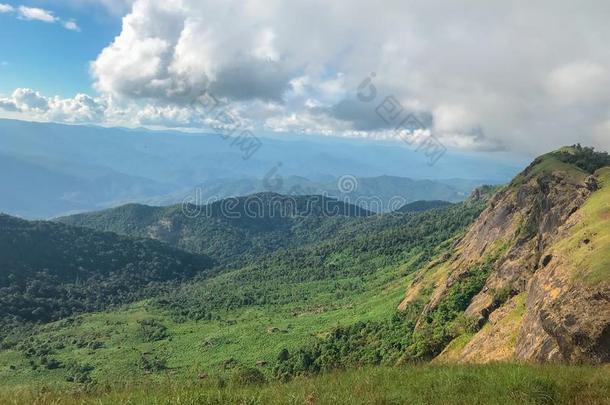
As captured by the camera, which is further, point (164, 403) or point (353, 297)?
point (353, 297)

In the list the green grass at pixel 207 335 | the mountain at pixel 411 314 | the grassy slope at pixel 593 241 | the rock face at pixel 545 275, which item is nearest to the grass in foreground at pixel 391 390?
the mountain at pixel 411 314

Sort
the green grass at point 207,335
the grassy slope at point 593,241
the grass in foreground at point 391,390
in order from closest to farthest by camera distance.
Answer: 1. the grass in foreground at point 391,390
2. the grassy slope at point 593,241
3. the green grass at point 207,335

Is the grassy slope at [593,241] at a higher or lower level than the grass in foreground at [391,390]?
higher

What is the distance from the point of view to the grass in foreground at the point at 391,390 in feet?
31.1

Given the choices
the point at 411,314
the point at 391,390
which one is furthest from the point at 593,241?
the point at 411,314

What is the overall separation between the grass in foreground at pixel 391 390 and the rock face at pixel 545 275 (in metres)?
7.72

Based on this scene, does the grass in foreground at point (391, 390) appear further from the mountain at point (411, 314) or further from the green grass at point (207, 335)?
the green grass at point (207, 335)

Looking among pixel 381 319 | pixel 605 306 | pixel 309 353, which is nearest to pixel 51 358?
pixel 309 353

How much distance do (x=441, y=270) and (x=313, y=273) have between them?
371 feet

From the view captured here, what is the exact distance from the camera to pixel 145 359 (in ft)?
348

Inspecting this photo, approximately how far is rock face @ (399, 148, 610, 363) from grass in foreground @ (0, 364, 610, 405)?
304 inches

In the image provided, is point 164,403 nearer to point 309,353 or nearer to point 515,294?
point 515,294

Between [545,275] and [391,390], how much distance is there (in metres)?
28.7

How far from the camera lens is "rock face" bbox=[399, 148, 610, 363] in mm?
23984
